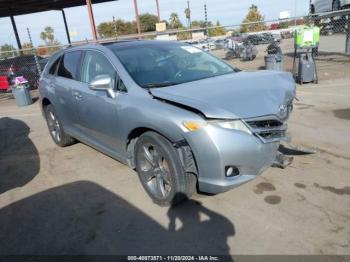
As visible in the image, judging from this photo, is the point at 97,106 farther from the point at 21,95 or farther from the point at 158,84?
the point at 21,95

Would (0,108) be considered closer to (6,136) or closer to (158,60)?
(6,136)

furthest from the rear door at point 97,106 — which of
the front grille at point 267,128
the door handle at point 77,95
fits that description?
the front grille at point 267,128

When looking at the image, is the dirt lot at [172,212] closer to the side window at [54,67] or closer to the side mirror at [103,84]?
the side mirror at [103,84]

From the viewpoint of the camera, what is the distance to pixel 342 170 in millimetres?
4273

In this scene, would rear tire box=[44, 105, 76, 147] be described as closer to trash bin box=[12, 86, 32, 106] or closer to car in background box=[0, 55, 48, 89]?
trash bin box=[12, 86, 32, 106]

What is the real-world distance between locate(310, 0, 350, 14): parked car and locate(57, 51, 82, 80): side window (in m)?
15.0

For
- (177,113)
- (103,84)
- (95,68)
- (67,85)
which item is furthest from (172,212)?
(67,85)

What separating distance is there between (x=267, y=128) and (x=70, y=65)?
133 inches

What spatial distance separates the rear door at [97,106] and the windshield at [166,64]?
0.93 ft

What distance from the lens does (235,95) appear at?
3383 millimetres

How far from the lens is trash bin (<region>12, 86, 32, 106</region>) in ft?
39.1

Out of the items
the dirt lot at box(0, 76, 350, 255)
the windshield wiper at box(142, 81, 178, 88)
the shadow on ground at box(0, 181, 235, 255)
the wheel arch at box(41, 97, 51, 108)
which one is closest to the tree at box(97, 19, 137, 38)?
the wheel arch at box(41, 97, 51, 108)

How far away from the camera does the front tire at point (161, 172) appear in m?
3.41

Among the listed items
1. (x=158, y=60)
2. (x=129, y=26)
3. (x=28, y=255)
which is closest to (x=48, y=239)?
(x=28, y=255)
